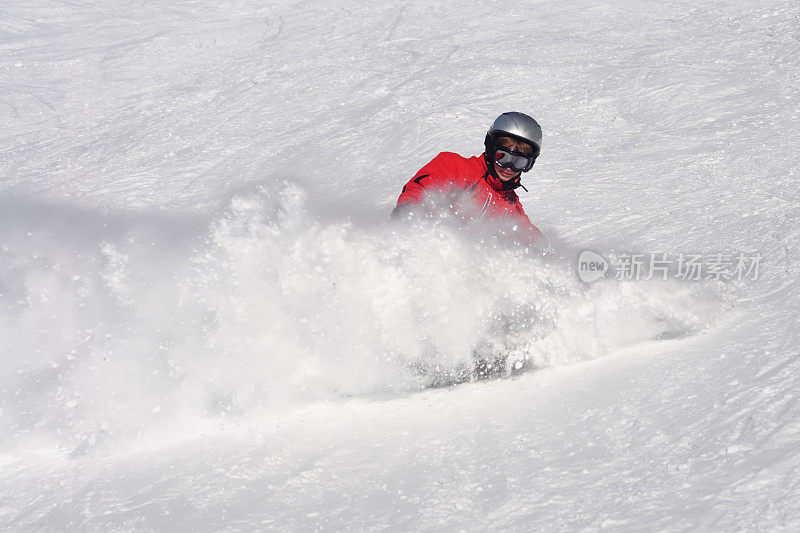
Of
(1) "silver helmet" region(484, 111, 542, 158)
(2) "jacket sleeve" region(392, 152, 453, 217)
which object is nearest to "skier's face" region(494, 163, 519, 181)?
(1) "silver helmet" region(484, 111, 542, 158)

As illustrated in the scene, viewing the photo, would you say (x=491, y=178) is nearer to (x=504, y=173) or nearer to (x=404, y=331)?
(x=504, y=173)

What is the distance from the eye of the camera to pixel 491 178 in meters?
4.96

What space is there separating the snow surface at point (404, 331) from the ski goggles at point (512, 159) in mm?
722

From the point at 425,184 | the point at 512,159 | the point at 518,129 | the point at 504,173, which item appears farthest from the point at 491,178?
the point at 425,184

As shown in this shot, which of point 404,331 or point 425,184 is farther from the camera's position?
point 425,184

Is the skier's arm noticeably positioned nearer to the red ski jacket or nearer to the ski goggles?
the red ski jacket

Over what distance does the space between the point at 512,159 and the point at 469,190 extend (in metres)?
0.37

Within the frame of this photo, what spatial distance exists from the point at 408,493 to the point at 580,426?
81 centimetres

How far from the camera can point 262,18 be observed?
14.8 m

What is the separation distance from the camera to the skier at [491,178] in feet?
15.5

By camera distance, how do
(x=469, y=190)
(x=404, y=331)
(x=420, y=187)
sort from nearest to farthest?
(x=404, y=331) → (x=420, y=187) → (x=469, y=190)

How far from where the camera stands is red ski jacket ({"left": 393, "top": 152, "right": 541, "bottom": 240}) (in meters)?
4.75

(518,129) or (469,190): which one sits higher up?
(518,129)

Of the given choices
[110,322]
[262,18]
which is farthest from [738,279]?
[262,18]
